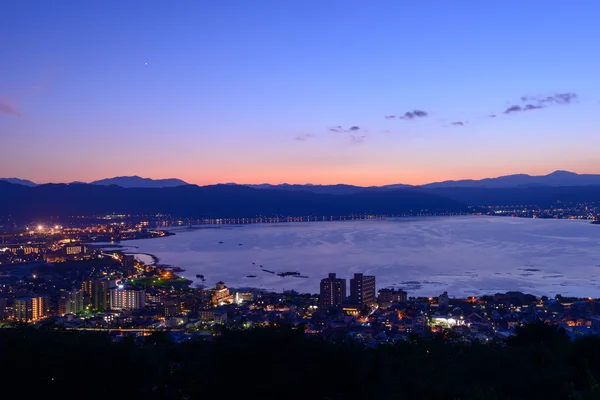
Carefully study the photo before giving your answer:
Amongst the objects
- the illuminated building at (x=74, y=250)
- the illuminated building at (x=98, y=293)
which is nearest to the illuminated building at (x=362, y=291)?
the illuminated building at (x=98, y=293)

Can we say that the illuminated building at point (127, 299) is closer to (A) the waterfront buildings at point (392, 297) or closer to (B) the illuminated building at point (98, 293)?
(B) the illuminated building at point (98, 293)

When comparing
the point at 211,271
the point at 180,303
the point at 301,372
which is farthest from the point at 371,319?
the point at 211,271

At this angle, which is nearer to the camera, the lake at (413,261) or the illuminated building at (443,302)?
the illuminated building at (443,302)

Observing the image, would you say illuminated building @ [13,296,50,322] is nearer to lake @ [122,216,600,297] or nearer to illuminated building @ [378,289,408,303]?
lake @ [122,216,600,297]

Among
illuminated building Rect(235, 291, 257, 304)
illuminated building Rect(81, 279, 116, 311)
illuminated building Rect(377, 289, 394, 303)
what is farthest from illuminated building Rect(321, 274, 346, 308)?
illuminated building Rect(81, 279, 116, 311)

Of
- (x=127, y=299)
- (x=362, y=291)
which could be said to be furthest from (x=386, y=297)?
(x=127, y=299)

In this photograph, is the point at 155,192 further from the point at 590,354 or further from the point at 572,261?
the point at 590,354

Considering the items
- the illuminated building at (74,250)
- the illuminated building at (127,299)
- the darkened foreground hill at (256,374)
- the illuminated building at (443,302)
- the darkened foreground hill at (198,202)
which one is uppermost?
the darkened foreground hill at (198,202)
